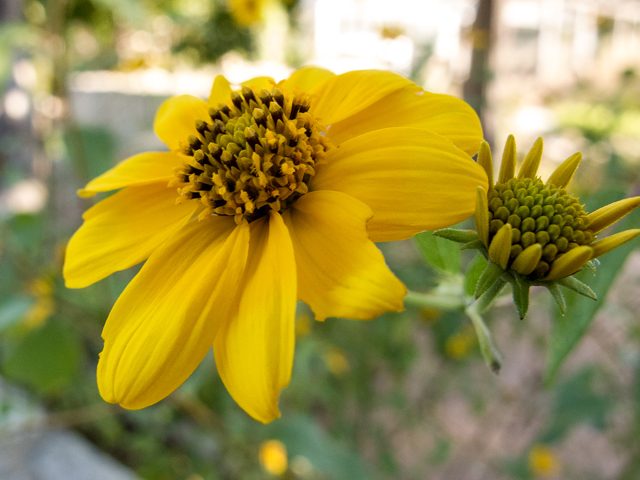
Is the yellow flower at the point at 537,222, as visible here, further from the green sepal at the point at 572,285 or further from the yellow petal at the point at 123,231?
the yellow petal at the point at 123,231

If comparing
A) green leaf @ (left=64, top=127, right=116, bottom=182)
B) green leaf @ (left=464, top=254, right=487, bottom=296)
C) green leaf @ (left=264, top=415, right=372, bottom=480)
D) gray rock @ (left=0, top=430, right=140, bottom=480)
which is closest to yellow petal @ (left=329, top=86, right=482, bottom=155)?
green leaf @ (left=464, top=254, right=487, bottom=296)

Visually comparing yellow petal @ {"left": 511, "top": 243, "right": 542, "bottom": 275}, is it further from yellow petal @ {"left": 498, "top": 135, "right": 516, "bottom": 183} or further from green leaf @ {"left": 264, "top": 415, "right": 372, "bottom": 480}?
green leaf @ {"left": 264, "top": 415, "right": 372, "bottom": 480}

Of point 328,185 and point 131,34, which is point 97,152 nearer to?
point 328,185

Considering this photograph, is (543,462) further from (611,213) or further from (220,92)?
(220,92)

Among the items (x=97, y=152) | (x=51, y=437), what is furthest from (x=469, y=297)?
(x=51, y=437)

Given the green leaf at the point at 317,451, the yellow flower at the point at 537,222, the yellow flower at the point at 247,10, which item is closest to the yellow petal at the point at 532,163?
the yellow flower at the point at 537,222

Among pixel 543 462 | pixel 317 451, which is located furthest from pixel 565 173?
pixel 543 462

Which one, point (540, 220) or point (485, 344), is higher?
point (540, 220)
